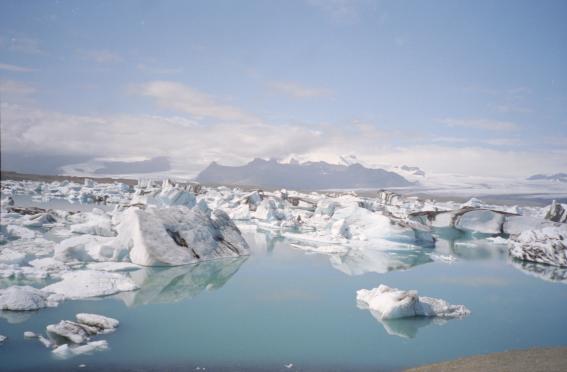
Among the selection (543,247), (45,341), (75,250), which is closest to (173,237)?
(75,250)

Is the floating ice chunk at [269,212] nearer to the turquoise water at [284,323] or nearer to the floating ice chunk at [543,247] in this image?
the floating ice chunk at [543,247]

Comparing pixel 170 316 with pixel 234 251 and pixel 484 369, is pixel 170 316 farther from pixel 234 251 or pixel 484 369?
pixel 234 251

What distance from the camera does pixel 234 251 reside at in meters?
13.3

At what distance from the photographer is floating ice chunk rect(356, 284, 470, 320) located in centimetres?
719

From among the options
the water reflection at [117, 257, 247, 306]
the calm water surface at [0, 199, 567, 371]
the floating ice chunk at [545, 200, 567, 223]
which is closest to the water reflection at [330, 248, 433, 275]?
the calm water surface at [0, 199, 567, 371]

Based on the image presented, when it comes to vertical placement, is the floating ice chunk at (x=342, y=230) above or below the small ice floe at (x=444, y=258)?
above

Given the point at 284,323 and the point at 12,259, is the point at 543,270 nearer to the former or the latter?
the point at 284,323

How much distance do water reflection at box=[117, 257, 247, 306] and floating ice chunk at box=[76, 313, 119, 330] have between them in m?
1.31

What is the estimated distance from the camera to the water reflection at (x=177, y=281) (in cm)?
A: 809

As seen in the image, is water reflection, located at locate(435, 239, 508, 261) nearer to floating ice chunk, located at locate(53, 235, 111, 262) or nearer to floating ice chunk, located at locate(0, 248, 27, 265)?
floating ice chunk, located at locate(53, 235, 111, 262)

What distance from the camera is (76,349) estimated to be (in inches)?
204

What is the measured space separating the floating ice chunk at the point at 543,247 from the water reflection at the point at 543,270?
217mm

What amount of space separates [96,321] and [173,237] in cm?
575

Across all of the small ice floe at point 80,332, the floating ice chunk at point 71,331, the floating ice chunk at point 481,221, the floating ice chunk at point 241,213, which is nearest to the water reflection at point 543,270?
the floating ice chunk at point 481,221
